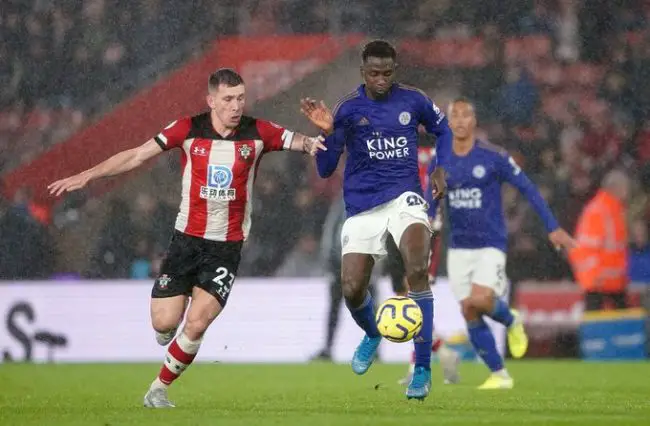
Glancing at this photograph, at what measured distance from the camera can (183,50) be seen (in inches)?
625

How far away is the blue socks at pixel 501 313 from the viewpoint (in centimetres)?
1129

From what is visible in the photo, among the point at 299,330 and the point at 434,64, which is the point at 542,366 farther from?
the point at 434,64

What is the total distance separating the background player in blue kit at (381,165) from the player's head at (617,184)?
6637 millimetres

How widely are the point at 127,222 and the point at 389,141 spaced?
7.14m

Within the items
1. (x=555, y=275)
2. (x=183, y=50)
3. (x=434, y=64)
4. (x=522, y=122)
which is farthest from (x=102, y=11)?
(x=555, y=275)

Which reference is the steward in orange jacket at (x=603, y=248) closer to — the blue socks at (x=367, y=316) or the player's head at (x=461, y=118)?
the player's head at (x=461, y=118)

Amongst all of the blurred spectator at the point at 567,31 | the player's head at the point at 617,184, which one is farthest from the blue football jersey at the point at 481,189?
the blurred spectator at the point at 567,31

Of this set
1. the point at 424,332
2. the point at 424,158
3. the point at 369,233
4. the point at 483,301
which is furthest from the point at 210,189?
the point at 424,158

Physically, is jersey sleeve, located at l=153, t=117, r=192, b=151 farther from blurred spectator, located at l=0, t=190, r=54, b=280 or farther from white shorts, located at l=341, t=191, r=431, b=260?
blurred spectator, located at l=0, t=190, r=54, b=280

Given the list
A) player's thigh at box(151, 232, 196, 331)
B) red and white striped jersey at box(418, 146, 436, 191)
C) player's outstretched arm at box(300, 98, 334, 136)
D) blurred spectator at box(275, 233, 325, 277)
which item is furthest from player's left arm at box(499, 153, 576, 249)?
blurred spectator at box(275, 233, 325, 277)

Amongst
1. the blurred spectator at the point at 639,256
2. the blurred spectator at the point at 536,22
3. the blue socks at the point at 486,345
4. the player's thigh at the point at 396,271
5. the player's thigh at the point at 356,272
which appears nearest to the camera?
the player's thigh at the point at 356,272

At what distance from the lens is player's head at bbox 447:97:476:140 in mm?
11258

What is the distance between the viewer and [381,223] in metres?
8.83

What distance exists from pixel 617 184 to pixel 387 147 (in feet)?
23.2
